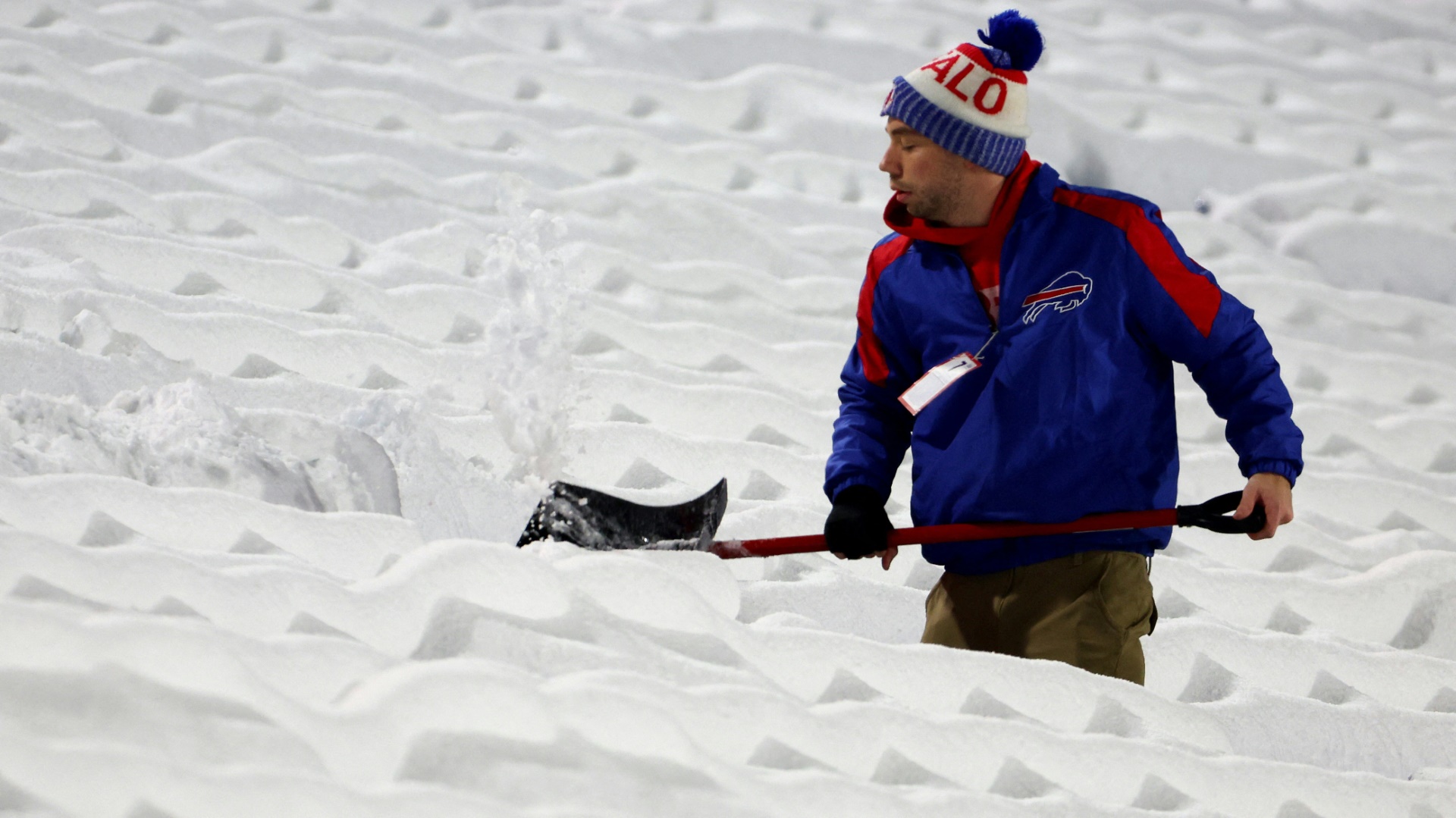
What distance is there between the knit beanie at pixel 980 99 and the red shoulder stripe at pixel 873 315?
17 cm

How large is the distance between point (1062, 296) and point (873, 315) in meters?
0.29

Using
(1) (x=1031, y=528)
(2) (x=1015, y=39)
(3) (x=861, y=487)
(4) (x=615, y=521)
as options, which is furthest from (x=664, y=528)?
(2) (x=1015, y=39)

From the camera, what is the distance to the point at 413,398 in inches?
95.0

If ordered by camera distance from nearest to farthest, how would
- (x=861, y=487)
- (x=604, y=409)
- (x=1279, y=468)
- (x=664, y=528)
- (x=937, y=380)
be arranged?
(x=1279, y=468)
(x=937, y=380)
(x=861, y=487)
(x=664, y=528)
(x=604, y=409)

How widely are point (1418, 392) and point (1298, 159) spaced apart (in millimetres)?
934

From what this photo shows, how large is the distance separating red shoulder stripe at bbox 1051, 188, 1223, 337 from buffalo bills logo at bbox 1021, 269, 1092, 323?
0.28 ft

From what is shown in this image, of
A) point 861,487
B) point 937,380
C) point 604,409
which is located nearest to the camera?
point 937,380

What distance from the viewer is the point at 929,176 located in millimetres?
1827

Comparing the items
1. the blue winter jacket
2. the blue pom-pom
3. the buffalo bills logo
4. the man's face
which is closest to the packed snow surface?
the blue winter jacket

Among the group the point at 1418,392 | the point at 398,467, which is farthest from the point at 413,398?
the point at 1418,392

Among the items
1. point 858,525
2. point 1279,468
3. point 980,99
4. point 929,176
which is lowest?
point 858,525

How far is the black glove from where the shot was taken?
6.05 ft

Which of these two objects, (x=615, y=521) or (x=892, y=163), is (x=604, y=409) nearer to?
(x=615, y=521)

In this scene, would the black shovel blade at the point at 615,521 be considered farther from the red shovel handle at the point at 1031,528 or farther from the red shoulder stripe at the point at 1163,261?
the red shoulder stripe at the point at 1163,261
